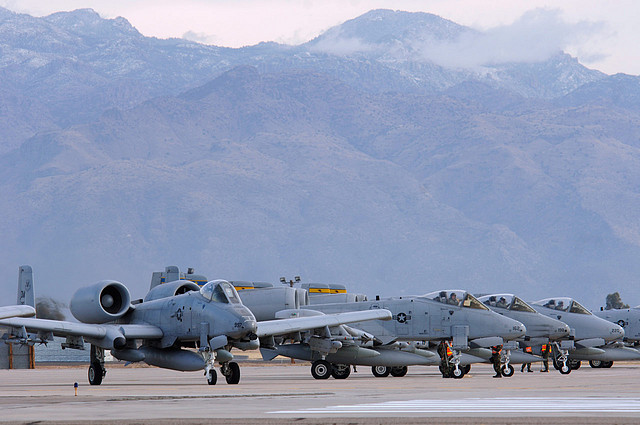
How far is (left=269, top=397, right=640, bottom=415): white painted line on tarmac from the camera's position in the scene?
15406 millimetres

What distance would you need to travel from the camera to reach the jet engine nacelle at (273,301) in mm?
34875

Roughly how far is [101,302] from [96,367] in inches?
86.3

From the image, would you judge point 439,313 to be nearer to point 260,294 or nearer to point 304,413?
point 260,294

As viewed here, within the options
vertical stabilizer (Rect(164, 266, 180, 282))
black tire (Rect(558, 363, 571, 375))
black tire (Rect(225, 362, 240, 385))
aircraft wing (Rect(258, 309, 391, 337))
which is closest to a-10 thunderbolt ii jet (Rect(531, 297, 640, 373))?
black tire (Rect(558, 363, 571, 375))

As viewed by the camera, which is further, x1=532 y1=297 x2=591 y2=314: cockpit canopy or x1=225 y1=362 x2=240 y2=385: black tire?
x1=532 y1=297 x2=591 y2=314: cockpit canopy

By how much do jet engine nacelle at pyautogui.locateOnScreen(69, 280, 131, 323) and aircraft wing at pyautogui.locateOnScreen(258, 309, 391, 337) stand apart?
13.5 ft

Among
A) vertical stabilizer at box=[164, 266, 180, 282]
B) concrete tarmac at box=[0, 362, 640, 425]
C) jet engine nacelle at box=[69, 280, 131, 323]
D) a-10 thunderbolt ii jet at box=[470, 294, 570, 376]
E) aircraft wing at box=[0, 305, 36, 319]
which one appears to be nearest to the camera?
concrete tarmac at box=[0, 362, 640, 425]

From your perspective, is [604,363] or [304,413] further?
[604,363]

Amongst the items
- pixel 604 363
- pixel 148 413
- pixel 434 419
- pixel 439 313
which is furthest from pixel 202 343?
pixel 604 363

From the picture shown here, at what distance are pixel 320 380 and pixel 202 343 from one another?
460 centimetres

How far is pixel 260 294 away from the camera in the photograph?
35562 mm

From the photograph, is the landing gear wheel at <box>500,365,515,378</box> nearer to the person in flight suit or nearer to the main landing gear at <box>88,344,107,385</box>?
the person in flight suit

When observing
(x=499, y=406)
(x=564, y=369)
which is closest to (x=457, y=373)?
(x=564, y=369)

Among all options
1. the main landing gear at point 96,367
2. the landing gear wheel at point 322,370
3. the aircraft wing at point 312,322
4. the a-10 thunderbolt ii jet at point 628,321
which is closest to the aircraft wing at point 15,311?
the aircraft wing at point 312,322
